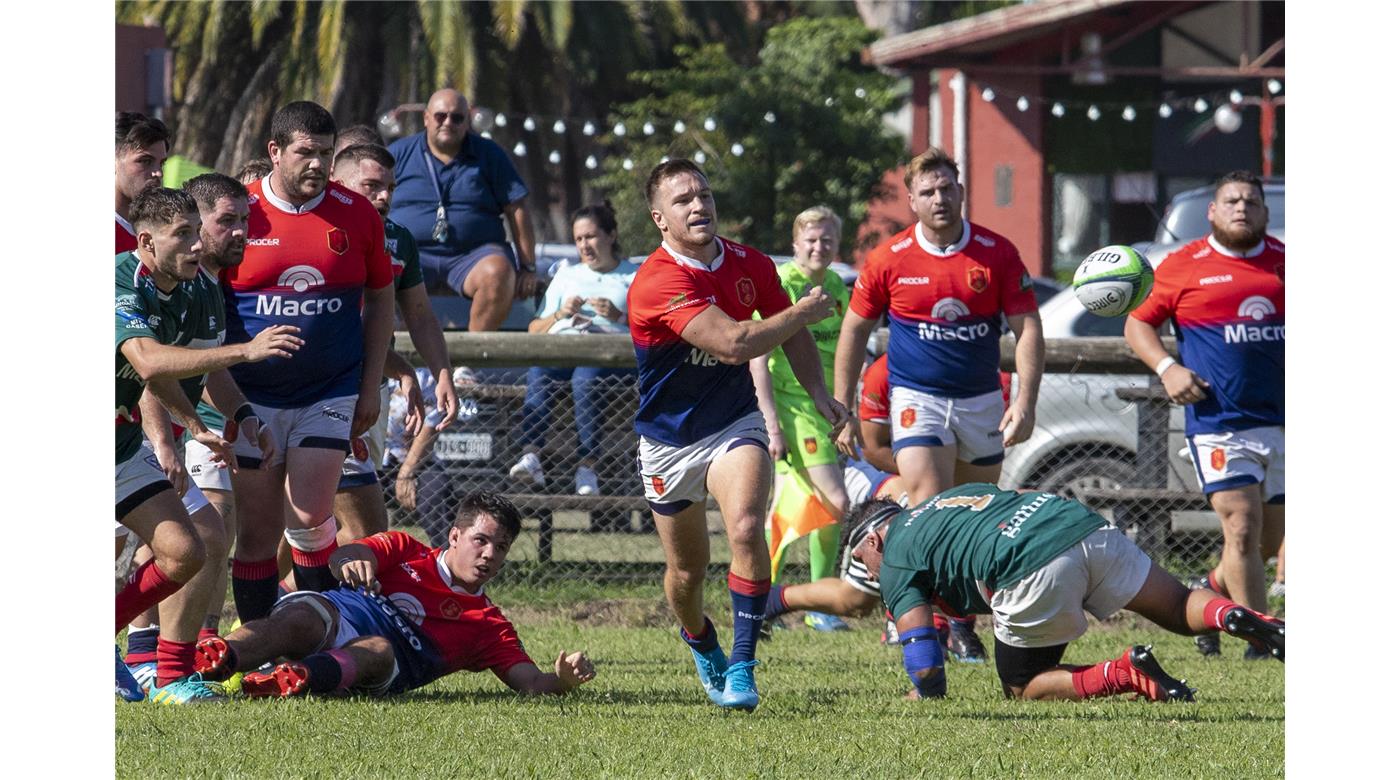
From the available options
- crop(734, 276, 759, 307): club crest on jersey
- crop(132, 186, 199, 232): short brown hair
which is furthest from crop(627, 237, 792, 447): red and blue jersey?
crop(132, 186, 199, 232): short brown hair

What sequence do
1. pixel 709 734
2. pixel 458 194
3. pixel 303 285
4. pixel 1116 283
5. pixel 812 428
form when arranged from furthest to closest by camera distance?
pixel 458 194 < pixel 812 428 < pixel 1116 283 < pixel 303 285 < pixel 709 734

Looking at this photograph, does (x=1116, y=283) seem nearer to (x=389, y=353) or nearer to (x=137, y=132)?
(x=389, y=353)

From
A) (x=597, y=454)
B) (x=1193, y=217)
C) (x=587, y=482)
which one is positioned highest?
(x=1193, y=217)

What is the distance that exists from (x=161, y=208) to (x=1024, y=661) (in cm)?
370

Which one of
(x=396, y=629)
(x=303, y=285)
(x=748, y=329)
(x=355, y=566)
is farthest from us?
(x=303, y=285)

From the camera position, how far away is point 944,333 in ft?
30.2

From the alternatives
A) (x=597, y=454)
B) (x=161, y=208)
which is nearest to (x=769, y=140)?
(x=597, y=454)

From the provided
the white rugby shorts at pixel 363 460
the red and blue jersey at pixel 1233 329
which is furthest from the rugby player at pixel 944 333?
the white rugby shorts at pixel 363 460

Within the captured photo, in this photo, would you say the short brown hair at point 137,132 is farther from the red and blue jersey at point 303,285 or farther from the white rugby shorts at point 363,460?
the white rugby shorts at point 363,460

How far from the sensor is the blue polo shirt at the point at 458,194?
36.3ft

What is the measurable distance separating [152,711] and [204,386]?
143cm

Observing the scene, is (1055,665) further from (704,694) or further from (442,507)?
(442,507)

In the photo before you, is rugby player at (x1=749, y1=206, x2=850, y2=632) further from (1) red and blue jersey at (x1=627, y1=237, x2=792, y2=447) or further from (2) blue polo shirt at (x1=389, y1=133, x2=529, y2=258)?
(1) red and blue jersey at (x1=627, y1=237, x2=792, y2=447)

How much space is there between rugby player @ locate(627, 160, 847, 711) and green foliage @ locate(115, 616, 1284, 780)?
0.34 meters
